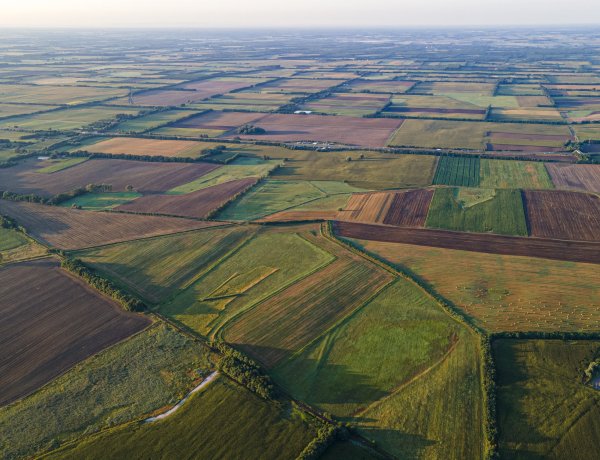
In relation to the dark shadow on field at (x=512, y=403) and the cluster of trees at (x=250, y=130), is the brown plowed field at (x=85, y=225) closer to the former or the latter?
the dark shadow on field at (x=512, y=403)

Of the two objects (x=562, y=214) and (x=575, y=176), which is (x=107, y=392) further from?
(x=575, y=176)

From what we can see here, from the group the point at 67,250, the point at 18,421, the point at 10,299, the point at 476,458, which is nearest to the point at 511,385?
the point at 476,458

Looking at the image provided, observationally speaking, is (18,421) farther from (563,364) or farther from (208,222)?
(563,364)

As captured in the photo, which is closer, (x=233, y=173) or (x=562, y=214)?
(x=562, y=214)

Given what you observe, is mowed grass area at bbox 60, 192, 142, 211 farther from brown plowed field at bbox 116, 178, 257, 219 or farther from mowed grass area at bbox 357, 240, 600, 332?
mowed grass area at bbox 357, 240, 600, 332

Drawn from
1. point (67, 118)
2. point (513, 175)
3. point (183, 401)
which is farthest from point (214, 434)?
point (67, 118)

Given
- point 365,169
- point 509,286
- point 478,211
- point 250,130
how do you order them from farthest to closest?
point 250,130, point 365,169, point 478,211, point 509,286

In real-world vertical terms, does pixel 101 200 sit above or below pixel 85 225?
below

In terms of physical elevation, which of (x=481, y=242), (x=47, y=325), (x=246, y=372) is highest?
(x=246, y=372)
